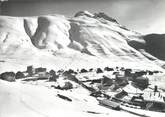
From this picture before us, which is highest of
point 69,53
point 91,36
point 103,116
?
point 91,36

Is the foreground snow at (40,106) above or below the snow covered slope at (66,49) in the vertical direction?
below

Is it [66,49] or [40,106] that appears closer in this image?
[40,106]

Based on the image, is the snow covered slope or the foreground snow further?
Result: the snow covered slope

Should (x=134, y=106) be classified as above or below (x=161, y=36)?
below

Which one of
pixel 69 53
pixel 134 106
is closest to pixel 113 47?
pixel 69 53

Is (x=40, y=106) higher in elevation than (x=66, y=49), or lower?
lower

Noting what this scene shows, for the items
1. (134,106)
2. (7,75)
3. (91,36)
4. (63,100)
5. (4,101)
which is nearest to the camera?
Answer: (4,101)

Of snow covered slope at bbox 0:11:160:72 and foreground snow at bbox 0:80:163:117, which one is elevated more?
snow covered slope at bbox 0:11:160:72

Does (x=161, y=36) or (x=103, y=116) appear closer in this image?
(x=103, y=116)

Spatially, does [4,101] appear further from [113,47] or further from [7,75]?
[113,47]

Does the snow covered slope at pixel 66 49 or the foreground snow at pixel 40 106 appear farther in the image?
the snow covered slope at pixel 66 49

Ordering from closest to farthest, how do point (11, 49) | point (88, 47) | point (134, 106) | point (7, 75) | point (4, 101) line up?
point (4, 101), point (134, 106), point (7, 75), point (11, 49), point (88, 47)
